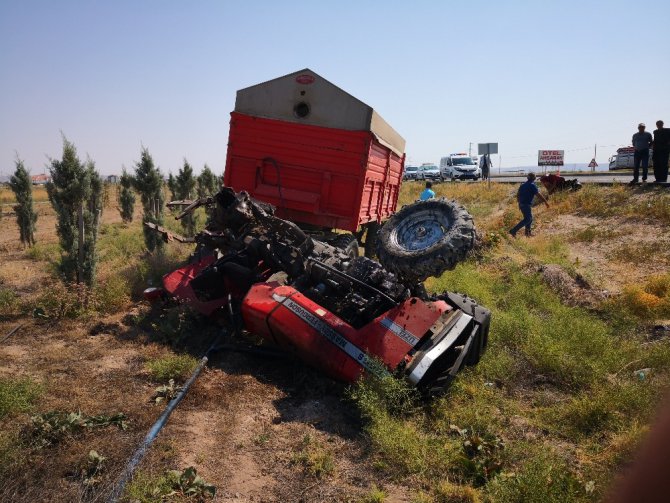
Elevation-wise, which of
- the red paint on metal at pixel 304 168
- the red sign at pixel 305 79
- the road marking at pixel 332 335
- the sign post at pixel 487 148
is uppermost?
the sign post at pixel 487 148

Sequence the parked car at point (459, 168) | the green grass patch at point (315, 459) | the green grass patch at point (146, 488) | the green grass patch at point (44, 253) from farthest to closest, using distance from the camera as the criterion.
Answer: the parked car at point (459, 168) < the green grass patch at point (44, 253) < the green grass patch at point (315, 459) < the green grass patch at point (146, 488)

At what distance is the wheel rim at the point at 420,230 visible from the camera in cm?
554

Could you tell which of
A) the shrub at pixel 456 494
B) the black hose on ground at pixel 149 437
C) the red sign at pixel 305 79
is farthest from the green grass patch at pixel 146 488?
the red sign at pixel 305 79

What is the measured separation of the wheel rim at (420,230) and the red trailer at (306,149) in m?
2.60

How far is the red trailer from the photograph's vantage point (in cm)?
829

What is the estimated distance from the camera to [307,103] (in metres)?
8.40

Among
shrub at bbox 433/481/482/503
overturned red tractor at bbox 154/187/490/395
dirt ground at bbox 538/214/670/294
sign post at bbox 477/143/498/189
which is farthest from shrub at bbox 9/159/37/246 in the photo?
sign post at bbox 477/143/498/189

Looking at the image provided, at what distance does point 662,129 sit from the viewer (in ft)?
43.1

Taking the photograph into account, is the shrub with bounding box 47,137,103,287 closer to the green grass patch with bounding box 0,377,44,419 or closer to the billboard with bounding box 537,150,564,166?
the green grass patch with bounding box 0,377,44,419

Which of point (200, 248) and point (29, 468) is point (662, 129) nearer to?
point (200, 248)

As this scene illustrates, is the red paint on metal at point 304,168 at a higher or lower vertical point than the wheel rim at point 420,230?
higher

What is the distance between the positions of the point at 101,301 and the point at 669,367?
738cm

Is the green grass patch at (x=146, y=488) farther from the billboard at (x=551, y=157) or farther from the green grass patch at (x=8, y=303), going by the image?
the billboard at (x=551, y=157)

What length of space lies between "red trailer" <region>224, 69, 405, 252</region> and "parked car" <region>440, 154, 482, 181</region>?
27969 mm
